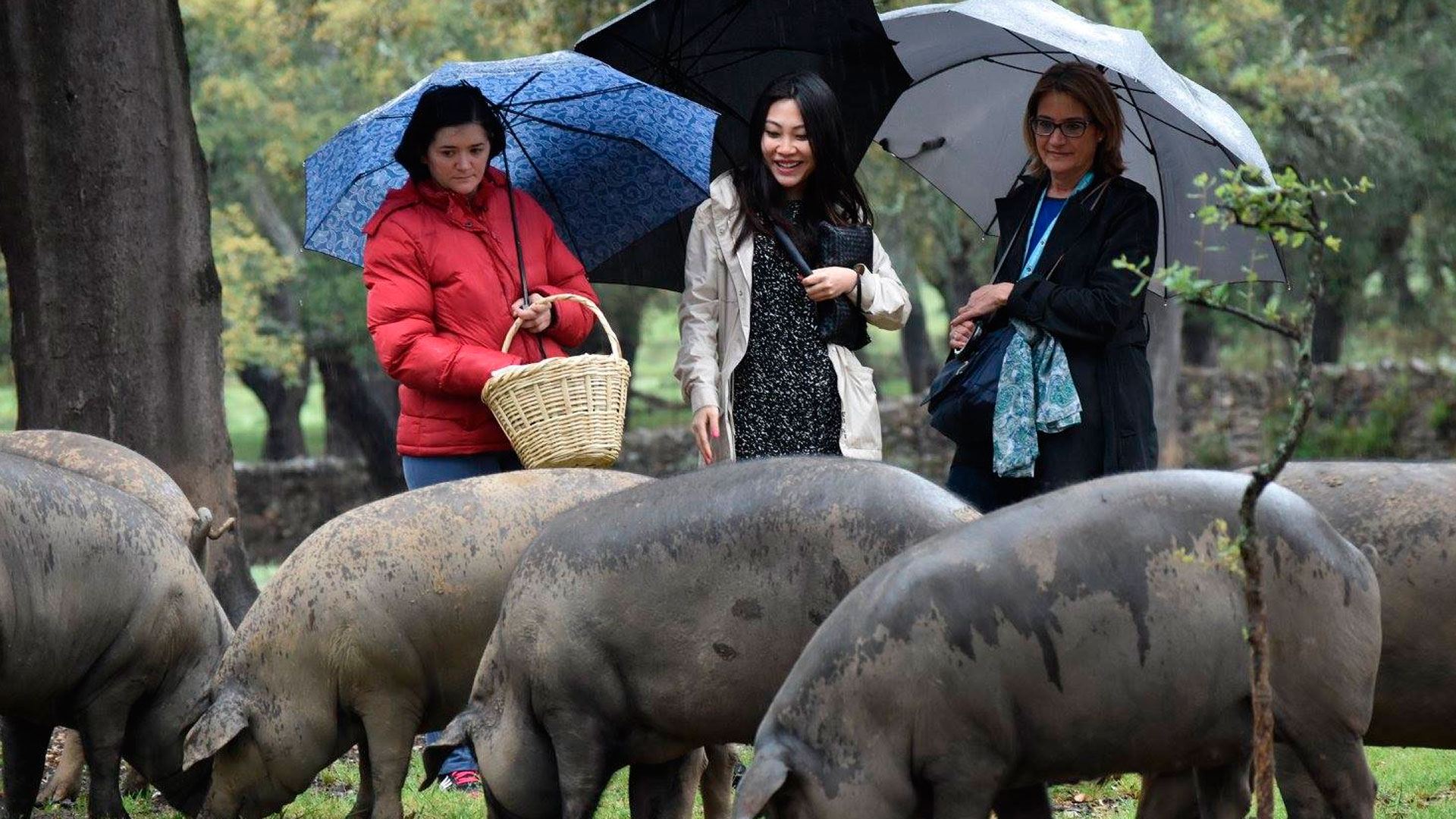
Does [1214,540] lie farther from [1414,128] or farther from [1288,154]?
[1414,128]

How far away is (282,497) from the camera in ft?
78.6

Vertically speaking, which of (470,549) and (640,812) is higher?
(470,549)

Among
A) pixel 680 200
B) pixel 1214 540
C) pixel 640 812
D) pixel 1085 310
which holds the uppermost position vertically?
pixel 680 200

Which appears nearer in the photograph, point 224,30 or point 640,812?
point 640,812

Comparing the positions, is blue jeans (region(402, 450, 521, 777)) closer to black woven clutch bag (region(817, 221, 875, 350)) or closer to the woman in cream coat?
the woman in cream coat

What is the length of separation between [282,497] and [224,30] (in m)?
6.49

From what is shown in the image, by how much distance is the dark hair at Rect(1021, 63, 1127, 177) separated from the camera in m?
5.51

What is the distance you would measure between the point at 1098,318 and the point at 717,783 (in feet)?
6.37

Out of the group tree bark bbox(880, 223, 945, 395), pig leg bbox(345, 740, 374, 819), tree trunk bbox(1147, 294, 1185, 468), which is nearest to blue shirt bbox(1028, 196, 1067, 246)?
pig leg bbox(345, 740, 374, 819)

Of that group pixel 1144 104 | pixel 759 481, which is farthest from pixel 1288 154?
pixel 759 481

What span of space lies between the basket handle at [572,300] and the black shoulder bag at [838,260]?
66 cm

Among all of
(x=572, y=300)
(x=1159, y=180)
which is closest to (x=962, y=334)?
(x=1159, y=180)

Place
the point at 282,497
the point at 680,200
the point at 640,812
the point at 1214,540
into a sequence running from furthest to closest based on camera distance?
the point at 282,497 < the point at 680,200 < the point at 640,812 < the point at 1214,540

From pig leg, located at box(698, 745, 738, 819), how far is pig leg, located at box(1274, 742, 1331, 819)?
176 cm
